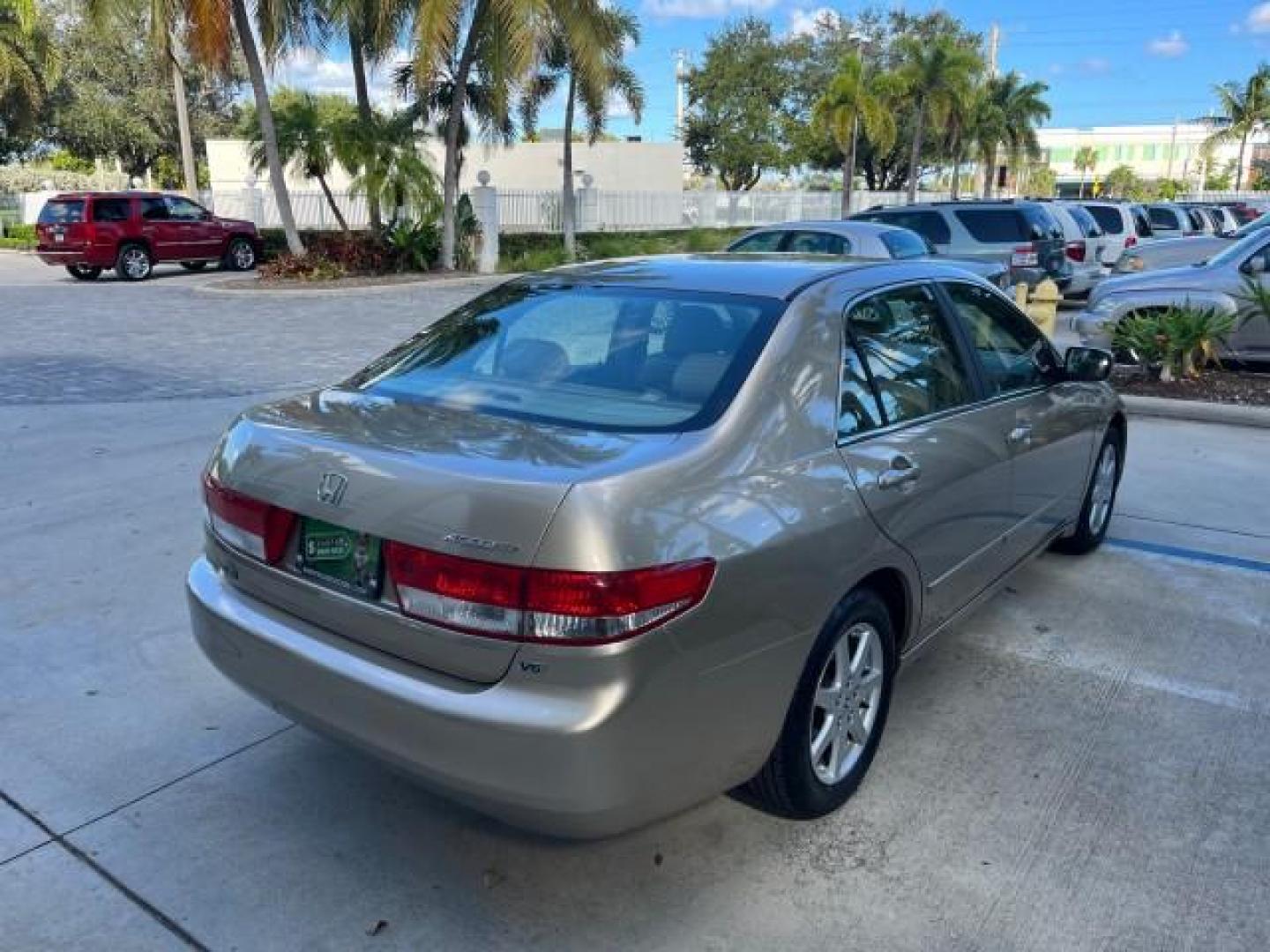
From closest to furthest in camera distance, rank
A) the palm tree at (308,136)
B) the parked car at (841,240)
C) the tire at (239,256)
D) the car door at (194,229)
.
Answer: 1. the parked car at (841,240)
2. the palm tree at (308,136)
3. the car door at (194,229)
4. the tire at (239,256)

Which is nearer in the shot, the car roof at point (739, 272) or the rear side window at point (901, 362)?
the rear side window at point (901, 362)

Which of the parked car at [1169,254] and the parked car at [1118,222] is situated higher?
the parked car at [1118,222]

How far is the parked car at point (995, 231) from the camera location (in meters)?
15.0

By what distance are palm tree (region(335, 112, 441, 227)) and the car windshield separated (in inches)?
633

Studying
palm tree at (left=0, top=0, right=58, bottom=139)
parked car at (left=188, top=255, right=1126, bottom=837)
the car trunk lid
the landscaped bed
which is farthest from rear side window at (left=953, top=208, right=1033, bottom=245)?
palm tree at (left=0, top=0, right=58, bottom=139)

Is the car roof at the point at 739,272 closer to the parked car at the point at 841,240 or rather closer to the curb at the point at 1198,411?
the curb at the point at 1198,411

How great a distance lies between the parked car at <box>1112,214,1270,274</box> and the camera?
15000 millimetres

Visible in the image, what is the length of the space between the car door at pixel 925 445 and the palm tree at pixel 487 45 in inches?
708

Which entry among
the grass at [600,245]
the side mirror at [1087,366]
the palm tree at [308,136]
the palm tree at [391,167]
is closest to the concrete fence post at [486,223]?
the grass at [600,245]

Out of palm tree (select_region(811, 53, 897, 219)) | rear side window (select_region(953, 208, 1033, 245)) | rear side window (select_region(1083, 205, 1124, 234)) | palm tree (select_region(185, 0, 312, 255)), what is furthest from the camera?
palm tree (select_region(811, 53, 897, 219))

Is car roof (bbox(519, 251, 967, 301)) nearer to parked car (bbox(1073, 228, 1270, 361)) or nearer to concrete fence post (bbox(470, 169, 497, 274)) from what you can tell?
parked car (bbox(1073, 228, 1270, 361))

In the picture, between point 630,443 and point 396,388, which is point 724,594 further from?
point 396,388

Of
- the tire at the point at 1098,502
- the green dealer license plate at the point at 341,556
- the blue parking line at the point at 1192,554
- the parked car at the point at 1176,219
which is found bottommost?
the blue parking line at the point at 1192,554

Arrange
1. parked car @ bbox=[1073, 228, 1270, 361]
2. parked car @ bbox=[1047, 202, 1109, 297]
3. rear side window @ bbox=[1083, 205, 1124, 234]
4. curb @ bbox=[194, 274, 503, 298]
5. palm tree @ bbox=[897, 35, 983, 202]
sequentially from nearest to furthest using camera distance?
parked car @ bbox=[1073, 228, 1270, 361] < parked car @ bbox=[1047, 202, 1109, 297] < curb @ bbox=[194, 274, 503, 298] < rear side window @ bbox=[1083, 205, 1124, 234] < palm tree @ bbox=[897, 35, 983, 202]
